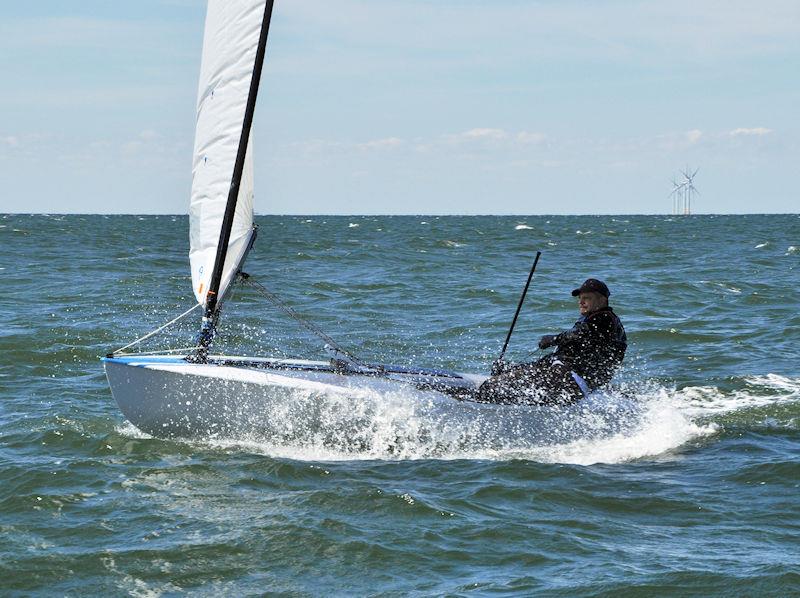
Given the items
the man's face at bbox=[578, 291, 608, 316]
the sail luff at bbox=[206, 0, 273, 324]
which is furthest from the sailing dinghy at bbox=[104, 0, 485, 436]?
the man's face at bbox=[578, 291, 608, 316]

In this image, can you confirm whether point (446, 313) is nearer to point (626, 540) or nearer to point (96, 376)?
point (96, 376)

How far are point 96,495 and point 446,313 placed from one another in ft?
39.6

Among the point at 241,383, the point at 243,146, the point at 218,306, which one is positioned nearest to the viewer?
the point at 241,383

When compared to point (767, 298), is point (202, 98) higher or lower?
higher

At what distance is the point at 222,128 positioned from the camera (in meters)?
9.55

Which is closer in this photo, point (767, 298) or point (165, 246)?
point (767, 298)

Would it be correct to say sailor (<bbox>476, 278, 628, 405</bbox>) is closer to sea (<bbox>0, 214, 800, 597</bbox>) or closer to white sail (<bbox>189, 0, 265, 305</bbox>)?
sea (<bbox>0, 214, 800, 597</bbox>)

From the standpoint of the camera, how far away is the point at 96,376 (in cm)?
1279

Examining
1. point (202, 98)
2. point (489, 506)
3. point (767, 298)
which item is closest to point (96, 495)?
point (489, 506)

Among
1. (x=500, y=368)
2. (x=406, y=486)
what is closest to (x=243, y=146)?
(x=500, y=368)

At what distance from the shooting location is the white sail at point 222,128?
9.38 metres

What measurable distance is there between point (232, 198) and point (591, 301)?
3284 millimetres

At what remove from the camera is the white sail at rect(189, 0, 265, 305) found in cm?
938

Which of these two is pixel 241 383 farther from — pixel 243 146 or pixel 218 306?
pixel 243 146
